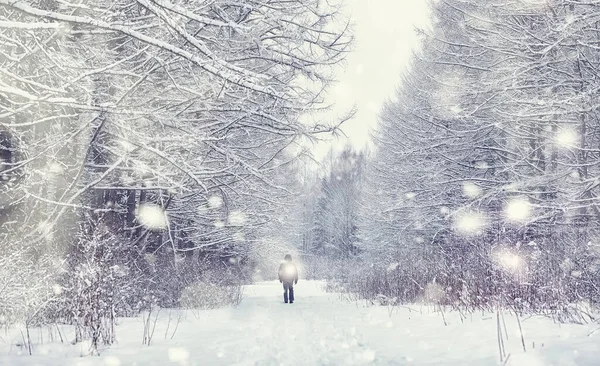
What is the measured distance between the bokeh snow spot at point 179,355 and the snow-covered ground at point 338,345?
10 millimetres

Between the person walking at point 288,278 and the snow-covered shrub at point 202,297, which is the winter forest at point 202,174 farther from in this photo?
the person walking at point 288,278

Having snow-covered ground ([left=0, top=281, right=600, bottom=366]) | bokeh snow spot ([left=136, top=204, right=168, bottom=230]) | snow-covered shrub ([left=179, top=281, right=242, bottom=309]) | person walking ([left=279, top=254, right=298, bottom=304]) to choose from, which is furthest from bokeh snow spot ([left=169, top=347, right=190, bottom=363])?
person walking ([left=279, top=254, right=298, bottom=304])

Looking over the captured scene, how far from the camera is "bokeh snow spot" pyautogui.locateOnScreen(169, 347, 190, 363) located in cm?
454

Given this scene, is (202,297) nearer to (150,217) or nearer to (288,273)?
(150,217)

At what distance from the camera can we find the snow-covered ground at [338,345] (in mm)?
4258

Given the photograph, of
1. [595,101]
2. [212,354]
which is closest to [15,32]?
[212,354]

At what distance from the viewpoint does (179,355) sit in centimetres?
477

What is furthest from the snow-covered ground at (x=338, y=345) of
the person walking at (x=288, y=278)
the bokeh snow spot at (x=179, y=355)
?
the person walking at (x=288, y=278)

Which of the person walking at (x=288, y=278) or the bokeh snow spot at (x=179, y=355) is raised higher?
the person walking at (x=288, y=278)

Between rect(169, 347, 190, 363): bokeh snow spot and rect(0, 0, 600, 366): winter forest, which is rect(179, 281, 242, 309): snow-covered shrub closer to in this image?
rect(0, 0, 600, 366): winter forest

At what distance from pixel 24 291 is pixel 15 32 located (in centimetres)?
291

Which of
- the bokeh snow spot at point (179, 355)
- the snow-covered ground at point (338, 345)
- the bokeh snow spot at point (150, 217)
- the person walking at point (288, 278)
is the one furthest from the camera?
the person walking at point (288, 278)

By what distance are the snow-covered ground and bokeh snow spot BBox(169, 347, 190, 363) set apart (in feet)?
0.03

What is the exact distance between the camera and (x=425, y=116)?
15648mm
